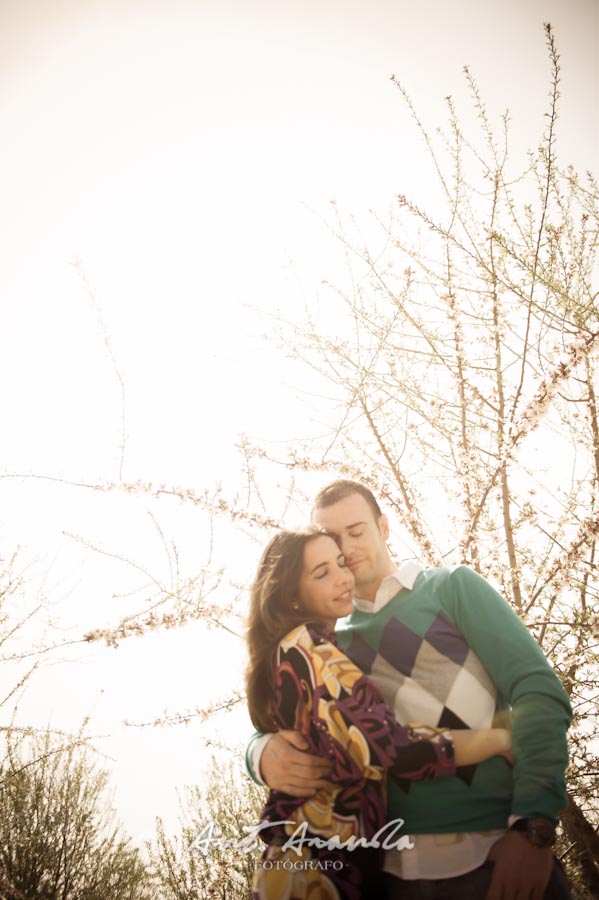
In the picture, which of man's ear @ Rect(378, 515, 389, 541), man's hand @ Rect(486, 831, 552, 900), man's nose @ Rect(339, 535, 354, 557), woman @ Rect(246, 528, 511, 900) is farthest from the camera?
man's ear @ Rect(378, 515, 389, 541)

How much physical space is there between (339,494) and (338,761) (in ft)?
3.11

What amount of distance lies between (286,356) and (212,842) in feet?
8.81

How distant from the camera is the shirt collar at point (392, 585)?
6.23ft

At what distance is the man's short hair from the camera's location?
209 cm

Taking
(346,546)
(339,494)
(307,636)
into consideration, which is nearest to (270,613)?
(307,636)

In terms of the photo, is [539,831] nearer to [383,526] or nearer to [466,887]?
[466,887]

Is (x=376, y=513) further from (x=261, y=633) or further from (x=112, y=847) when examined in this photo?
(x=112, y=847)

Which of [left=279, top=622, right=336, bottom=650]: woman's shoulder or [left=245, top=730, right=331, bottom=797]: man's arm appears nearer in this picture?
[left=245, top=730, right=331, bottom=797]: man's arm

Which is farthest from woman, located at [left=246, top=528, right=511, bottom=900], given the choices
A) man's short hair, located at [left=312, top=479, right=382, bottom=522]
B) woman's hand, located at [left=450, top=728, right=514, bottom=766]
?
man's short hair, located at [left=312, top=479, right=382, bottom=522]

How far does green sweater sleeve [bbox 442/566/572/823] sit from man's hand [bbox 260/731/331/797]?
20.9 inches

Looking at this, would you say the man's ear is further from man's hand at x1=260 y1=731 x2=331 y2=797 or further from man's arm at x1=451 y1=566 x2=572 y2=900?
man's hand at x1=260 y1=731 x2=331 y2=797

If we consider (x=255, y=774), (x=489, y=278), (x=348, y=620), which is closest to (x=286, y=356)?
(x=489, y=278)

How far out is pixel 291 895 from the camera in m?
1.40

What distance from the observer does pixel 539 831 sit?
Result: 1.32m
